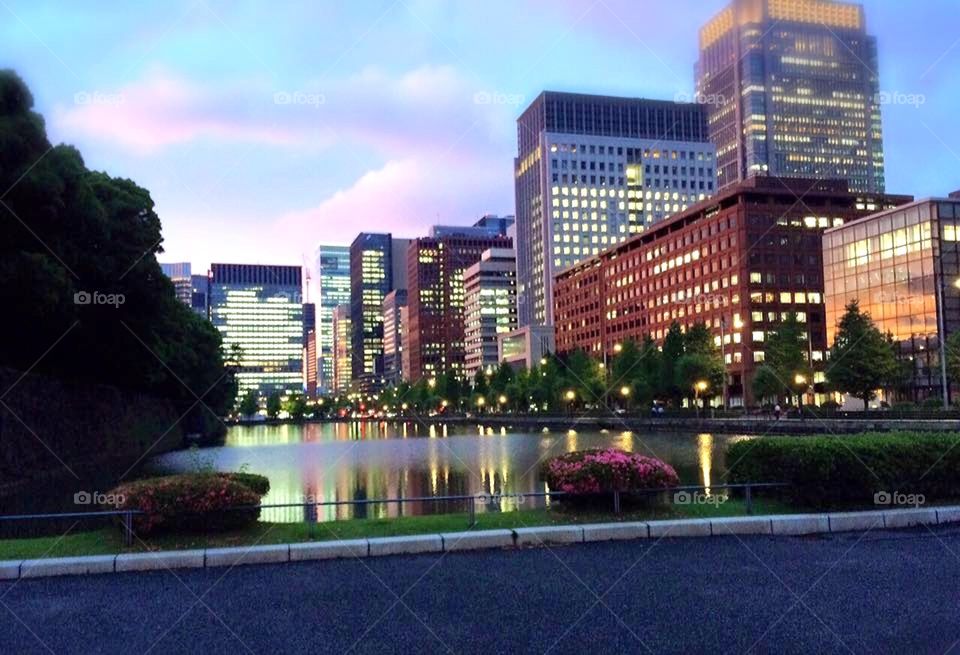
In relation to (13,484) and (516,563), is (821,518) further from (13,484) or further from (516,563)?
(13,484)

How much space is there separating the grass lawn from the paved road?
5.94 ft

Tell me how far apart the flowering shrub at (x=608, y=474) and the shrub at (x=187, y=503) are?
6.77 m

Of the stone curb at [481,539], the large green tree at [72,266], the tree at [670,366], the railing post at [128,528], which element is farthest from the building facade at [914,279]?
the railing post at [128,528]

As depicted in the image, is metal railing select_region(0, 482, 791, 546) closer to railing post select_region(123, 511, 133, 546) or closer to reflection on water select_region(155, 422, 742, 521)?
railing post select_region(123, 511, 133, 546)

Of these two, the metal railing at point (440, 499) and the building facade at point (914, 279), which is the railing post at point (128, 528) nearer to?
the metal railing at point (440, 499)

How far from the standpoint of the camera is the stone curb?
14.3 meters

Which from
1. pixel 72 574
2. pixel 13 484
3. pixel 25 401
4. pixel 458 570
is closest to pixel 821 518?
pixel 458 570

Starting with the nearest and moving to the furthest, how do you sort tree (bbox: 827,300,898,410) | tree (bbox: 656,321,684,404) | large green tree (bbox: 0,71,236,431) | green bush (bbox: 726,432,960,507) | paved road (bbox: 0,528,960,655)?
paved road (bbox: 0,528,960,655) < green bush (bbox: 726,432,960,507) < large green tree (bbox: 0,71,236,431) < tree (bbox: 827,300,898,410) < tree (bbox: 656,321,684,404)

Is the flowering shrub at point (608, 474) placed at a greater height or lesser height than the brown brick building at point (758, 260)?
lesser

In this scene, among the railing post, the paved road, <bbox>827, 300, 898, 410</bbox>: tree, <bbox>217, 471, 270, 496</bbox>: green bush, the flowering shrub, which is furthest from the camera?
<bbox>827, 300, 898, 410</bbox>: tree

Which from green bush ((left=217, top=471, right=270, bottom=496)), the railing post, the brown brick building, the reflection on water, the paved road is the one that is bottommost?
the reflection on water

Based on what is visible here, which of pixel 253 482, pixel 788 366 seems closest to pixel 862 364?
pixel 788 366

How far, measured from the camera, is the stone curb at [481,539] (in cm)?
1432

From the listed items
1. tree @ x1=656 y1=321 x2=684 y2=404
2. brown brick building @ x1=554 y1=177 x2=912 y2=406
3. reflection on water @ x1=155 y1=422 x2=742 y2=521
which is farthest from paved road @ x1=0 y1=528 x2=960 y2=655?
brown brick building @ x1=554 y1=177 x2=912 y2=406
